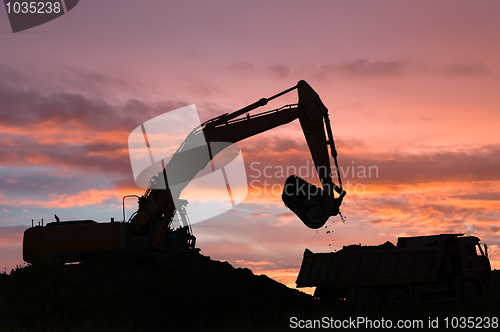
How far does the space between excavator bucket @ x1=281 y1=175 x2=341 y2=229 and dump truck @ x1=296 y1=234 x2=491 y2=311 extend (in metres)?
1.55

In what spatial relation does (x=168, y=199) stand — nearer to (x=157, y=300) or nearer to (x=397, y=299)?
(x=157, y=300)

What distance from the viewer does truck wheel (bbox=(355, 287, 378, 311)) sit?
19938mm

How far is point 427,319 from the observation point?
59.4 feet

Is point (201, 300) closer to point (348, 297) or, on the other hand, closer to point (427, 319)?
point (348, 297)

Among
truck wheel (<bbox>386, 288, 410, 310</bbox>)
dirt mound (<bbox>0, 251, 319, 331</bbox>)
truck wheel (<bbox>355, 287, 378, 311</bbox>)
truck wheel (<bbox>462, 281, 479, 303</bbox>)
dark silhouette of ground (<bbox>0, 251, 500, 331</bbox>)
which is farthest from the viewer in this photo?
truck wheel (<bbox>462, 281, 479, 303</bbox>)

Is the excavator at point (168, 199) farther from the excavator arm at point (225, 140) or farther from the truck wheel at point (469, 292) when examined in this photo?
the truck wheel at point (469, 292)

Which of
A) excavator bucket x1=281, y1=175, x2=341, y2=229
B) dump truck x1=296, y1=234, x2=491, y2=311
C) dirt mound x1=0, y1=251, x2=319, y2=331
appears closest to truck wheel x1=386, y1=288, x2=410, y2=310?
dump truck x1=296, y1=234, x2=491, y2=311

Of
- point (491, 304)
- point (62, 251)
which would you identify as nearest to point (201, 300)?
point (62, 251)

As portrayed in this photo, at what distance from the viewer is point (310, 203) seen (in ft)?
67.7

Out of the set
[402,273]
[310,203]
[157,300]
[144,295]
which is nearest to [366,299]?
[402,273]

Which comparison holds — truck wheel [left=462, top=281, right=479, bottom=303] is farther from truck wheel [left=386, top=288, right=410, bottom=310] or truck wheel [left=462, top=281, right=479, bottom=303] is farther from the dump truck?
truck wheel [left=386, top=288, right=410, bottom=310]

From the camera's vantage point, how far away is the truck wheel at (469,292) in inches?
874

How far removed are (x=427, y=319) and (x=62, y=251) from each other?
1562 centimetres

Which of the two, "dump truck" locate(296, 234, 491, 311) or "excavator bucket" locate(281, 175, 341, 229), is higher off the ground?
"excavator bucket" locate(281, 175, 341, 229)
